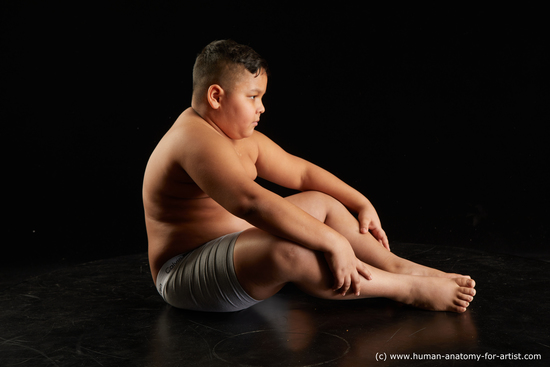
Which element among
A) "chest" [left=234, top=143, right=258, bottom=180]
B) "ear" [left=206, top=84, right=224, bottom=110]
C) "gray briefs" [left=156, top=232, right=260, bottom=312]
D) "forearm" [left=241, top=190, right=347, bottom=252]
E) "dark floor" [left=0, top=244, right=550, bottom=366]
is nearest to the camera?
"dark floor" [left=0, top=244, right=550, bottom=366]

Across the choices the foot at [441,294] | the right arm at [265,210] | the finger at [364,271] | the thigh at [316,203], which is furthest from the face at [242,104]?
the foot at [441,294]

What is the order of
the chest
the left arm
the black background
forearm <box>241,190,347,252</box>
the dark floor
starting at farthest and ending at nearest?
1. the black background
2. the left arm
3. the chest
4. forearm <box>241,190,347,252</box>
5. the dark floor

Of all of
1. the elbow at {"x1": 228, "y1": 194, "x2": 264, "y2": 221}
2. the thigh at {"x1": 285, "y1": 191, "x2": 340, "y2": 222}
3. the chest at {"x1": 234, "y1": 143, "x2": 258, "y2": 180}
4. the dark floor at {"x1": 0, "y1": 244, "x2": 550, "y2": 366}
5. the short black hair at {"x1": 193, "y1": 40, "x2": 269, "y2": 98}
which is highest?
the short black hair at {"x1": 193, "y1": 40, "x2": 269, "y2": 98}

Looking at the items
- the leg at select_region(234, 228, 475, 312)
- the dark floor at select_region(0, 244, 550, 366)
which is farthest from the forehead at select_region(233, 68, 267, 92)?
the dark floor at select_region(0, 244, 550, 366)

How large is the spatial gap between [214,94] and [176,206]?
340 millimetres

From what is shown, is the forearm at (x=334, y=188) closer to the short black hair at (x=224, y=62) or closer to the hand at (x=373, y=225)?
the hand at (x=373, y=225)

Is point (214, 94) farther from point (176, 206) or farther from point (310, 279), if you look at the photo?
point (310, 279)

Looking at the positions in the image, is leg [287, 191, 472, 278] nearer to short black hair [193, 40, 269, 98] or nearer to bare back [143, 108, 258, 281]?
bare back [143, 108, 258, 281]

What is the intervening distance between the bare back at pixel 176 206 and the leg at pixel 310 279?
193 millimetres

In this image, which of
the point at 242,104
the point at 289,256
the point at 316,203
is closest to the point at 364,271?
the point at 289,256

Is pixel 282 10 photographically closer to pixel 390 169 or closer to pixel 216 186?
pixel 390 169

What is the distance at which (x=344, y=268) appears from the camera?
1.55m

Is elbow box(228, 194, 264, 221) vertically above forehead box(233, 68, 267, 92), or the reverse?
forehead box(233, 68, 267, 92)

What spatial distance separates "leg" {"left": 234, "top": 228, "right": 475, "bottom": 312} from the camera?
1.54 meters
